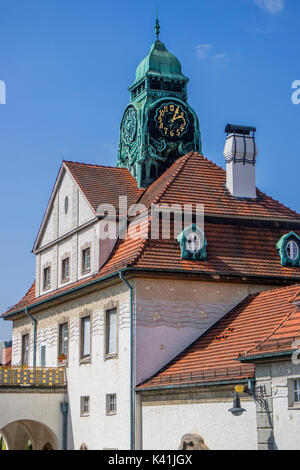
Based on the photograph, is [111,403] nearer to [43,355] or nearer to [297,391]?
[43,355]

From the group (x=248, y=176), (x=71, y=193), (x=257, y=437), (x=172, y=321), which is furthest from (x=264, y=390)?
(x=71, y=193)

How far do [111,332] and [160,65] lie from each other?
47.6 ft

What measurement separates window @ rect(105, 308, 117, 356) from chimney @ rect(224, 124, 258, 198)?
6931 mm

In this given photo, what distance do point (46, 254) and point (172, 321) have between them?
444 inches

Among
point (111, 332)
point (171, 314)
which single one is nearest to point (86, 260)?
point (111, 332)

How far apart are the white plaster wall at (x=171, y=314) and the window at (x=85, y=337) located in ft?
14.3

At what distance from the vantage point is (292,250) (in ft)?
102

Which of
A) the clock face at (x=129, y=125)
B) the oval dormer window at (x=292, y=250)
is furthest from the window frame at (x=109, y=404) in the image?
the clock face at (x=129, y=125)

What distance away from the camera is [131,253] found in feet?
97.9

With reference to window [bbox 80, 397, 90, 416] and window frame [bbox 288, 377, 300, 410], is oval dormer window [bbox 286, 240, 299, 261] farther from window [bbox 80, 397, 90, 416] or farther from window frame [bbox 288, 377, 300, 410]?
window frame [bbox 288, 377, 300, 410]

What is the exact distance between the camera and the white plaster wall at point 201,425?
2200 cm

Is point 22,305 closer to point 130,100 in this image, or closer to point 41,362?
point 41,362

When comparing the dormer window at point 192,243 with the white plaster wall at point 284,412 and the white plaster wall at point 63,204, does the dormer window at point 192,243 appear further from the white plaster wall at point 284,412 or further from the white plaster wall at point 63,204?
the white plaster wall at point 284,412

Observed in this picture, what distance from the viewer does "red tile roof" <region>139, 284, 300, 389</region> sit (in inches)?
921
